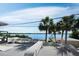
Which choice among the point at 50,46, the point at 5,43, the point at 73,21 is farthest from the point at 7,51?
the point at 73,21

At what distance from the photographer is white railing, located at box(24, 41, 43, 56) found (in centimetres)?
710

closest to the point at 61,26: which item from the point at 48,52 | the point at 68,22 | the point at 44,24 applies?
the point at 68,22

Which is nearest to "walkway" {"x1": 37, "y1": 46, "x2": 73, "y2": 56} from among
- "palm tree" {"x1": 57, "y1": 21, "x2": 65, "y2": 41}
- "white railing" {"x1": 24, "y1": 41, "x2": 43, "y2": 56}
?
"white railing" {"x1": 24, "y1": 41, "x2": 43, "y2": 56}

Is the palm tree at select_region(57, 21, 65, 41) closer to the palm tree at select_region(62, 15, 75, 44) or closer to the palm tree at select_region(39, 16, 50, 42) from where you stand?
the palm tree at select_region(62, 15, 75, 44)

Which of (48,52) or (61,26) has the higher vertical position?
(61,26)

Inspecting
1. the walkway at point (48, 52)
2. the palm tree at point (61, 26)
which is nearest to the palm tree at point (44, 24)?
the palm tree at point (61, 26)

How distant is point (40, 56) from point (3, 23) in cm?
75

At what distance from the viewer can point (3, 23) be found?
23.4 ft

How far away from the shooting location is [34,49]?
23.2 ft

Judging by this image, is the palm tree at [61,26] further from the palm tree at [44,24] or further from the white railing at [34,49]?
the white railing at [34,49]

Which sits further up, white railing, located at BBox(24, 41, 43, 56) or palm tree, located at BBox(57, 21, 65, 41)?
palm tree, located at BBox(57, 21, 65, 41)

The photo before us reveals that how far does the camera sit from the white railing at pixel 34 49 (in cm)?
710

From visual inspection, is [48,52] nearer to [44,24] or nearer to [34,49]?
[34,49]

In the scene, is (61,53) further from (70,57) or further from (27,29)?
(27,29)
